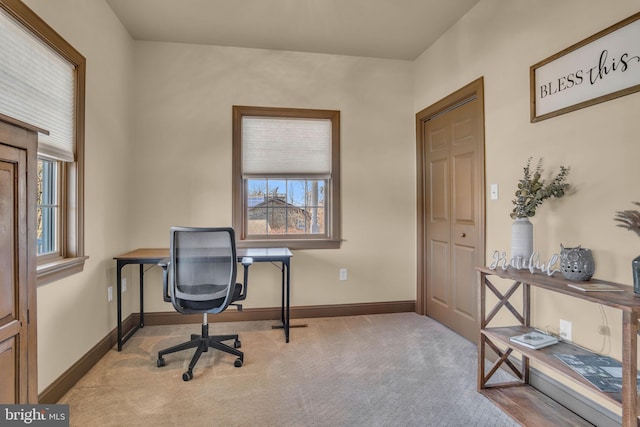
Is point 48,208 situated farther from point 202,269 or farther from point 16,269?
point 16,269

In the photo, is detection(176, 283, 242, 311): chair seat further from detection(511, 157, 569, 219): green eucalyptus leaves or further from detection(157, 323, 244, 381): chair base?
detection(511, 157, 569, 219): green eucalyptus leaves

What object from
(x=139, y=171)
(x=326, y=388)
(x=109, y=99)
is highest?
(x=109, y=99)

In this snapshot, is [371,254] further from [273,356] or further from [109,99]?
[109,99]

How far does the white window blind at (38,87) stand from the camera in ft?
5.62

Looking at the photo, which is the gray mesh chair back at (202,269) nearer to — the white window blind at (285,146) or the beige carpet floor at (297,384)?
the beige carpet floor at (297,384)

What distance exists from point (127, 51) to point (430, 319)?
3954 mm

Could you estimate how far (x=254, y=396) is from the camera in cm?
211

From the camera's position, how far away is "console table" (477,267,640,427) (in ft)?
4.37

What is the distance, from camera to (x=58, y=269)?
6.77ft

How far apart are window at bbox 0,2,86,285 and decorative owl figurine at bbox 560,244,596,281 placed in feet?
9.25

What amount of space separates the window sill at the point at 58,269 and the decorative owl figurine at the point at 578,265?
9.25 ft

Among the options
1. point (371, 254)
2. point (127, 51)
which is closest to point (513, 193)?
point (371, 254)

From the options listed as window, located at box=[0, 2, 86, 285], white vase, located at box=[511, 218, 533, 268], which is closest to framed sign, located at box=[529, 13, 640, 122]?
white vase, located at box=[511, 218, 533, 268]

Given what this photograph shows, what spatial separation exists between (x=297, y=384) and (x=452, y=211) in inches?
80.4
